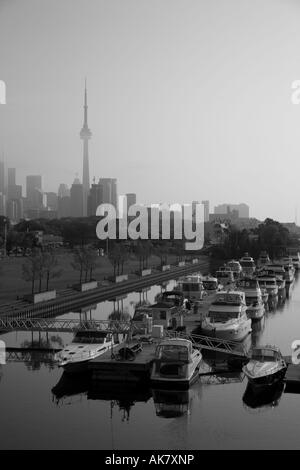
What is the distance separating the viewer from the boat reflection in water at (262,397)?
1533cm

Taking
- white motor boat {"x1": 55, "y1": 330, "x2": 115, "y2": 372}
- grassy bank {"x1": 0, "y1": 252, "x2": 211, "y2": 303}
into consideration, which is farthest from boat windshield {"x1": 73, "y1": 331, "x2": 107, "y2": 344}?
grassy bank {"x1": 0, "y1": 252, "x2": 211, "y2": 303}

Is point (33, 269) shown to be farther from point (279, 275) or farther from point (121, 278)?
point (279, 275)

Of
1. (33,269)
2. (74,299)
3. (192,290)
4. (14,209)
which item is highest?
(14,209)

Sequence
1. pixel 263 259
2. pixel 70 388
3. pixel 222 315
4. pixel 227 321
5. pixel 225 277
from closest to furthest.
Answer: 1. pixel 70 388
2. pixel 227 321
3. pixel 222 315
4. pixel 225 277
5. pixel 263 259

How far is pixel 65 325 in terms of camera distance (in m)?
25.3

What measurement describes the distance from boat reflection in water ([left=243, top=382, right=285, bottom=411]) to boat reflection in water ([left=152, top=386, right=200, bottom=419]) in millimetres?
1400

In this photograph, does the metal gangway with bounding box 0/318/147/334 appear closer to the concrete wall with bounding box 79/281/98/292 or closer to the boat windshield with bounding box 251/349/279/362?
the boat windshield with bounding box 251/349/279/362

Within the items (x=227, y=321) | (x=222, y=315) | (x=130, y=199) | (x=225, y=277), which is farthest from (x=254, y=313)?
(x=130, y=199)

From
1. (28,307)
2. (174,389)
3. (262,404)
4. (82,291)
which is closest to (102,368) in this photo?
(174,389)

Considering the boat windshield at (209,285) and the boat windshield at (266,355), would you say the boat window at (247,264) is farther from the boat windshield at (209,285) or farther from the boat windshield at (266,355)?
the boat windshield at (266,355)

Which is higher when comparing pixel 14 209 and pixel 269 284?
pixel 14 209

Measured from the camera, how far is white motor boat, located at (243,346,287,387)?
53.8 ft

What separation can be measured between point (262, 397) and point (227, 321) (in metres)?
7.16

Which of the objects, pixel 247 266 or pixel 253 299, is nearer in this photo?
pixel 253 299
